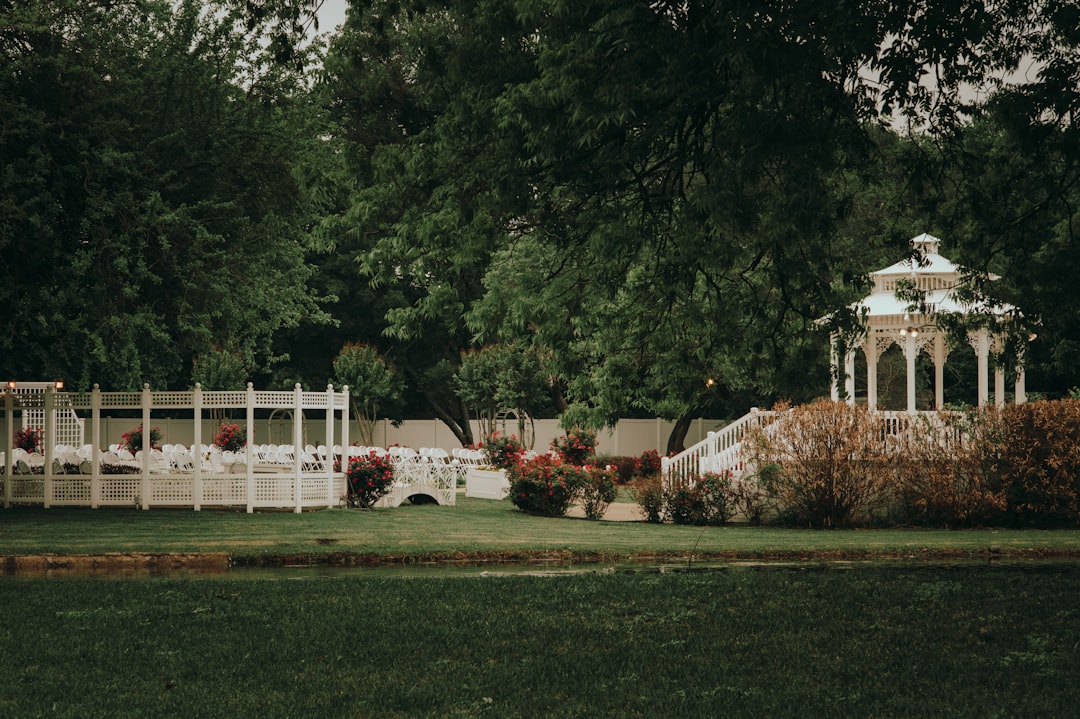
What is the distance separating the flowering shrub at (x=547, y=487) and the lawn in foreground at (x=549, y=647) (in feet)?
39.9

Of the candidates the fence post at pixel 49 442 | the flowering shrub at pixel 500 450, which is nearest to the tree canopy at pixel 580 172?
the fence post at pixel 49 442

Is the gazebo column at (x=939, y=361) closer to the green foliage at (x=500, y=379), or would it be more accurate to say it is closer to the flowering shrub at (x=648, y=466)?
the flowering shrub at (x=648, y=466)

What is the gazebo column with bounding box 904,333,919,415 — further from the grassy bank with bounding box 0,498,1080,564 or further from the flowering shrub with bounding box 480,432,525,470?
the flowering shrub with bounding box 480,432,525,470

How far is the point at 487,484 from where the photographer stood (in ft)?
105

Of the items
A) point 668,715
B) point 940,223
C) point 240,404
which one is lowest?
point 668,715

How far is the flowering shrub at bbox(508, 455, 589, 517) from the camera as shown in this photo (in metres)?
26.0

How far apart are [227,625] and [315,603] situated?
132cm

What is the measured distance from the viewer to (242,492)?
25812 millimetres

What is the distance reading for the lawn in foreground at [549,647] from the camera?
25.5 ft

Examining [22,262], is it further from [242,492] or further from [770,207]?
[770,207]

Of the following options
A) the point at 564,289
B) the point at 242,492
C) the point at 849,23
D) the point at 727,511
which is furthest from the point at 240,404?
the point at 849,23

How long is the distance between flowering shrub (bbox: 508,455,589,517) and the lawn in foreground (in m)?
12.2

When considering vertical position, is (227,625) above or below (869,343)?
below

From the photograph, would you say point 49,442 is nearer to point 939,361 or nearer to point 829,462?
point 829,462
